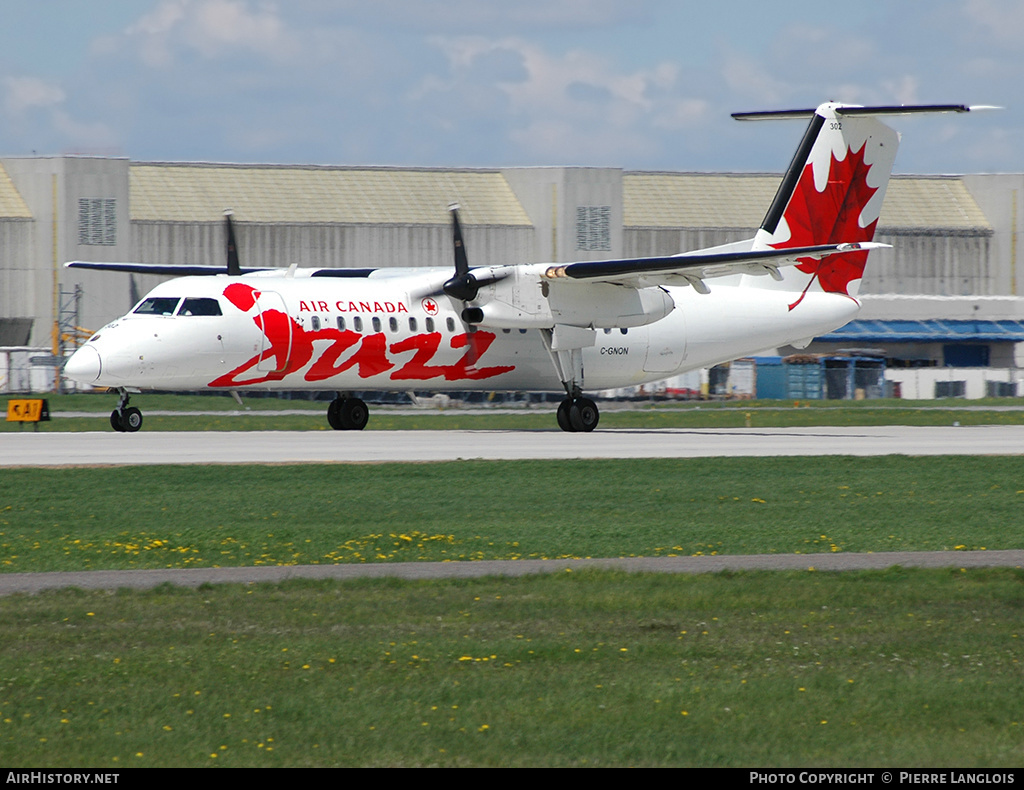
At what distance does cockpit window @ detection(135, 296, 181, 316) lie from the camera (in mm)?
31344

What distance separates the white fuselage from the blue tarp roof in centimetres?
4252

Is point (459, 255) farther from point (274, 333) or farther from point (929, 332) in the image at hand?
point (929, 332)

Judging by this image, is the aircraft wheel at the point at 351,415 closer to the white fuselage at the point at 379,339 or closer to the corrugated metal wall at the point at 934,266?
the white fuselage at the point at 379,339

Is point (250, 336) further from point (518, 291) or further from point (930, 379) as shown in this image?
point (930, 379)

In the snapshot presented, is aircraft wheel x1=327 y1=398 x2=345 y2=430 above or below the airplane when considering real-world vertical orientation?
below

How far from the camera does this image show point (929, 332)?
8150 cm

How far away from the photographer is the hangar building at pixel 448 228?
7381cm

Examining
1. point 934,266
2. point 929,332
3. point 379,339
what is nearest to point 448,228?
point 929,332

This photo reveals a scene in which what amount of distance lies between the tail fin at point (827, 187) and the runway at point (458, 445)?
16.6 feet

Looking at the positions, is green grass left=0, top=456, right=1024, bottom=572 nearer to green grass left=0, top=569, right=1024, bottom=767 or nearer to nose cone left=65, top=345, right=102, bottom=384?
green grass left=0, top=569, right=1024, bottom=767

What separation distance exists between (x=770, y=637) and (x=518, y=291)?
76.2 feet

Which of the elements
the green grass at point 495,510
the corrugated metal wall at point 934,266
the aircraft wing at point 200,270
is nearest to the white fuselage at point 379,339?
the aircraft wing at point 200,270

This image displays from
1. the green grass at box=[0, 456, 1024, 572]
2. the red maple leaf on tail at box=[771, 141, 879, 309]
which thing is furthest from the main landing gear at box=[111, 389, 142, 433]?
the red maple leaf on tail at box=[771, 141, 879, 309]

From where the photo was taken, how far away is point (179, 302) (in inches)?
1241
